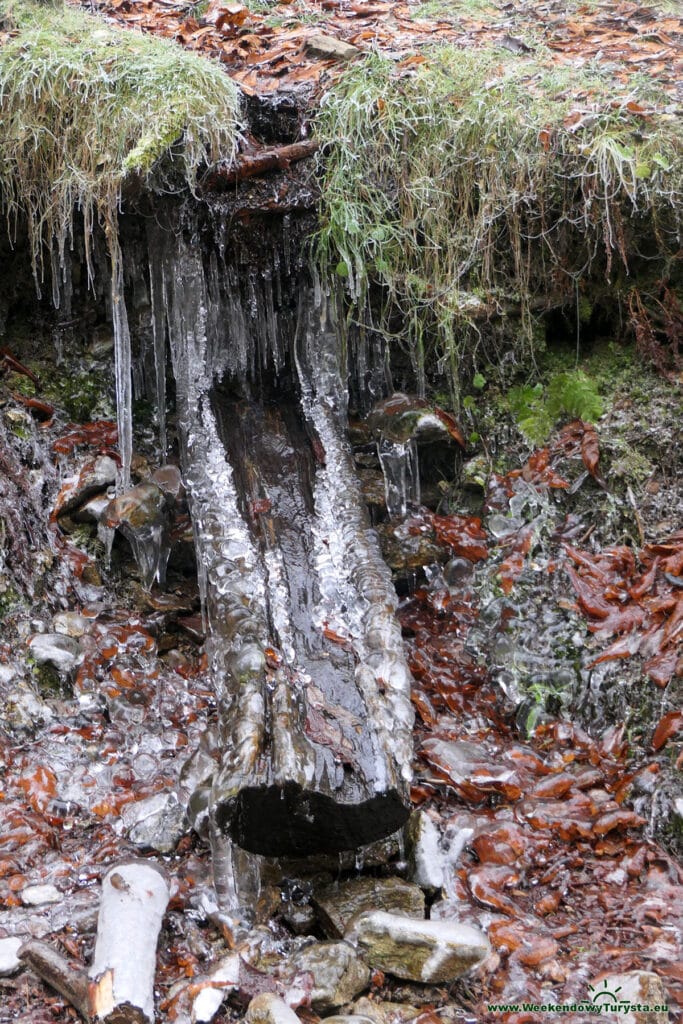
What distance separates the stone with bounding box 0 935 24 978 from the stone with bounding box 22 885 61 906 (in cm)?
17

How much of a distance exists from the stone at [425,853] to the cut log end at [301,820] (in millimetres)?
228

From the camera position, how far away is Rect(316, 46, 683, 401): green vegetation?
3.78 m

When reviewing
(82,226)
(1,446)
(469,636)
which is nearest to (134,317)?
(82,226)

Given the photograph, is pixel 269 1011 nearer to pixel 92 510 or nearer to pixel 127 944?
pixel 127 944

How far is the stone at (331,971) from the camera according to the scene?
223 centimetres

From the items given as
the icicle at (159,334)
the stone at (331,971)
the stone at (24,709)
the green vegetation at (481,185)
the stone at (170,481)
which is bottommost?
the stone at (331,971)

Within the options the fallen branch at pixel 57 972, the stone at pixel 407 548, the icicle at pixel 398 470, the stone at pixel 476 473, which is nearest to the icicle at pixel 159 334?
the icicle at pixel 398 470

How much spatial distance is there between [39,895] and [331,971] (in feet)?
3.13

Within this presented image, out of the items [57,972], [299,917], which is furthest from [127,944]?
[299,917]

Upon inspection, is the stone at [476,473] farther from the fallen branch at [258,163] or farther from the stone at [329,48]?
the stone at [329,48]

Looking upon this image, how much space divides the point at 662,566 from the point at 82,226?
3238mm

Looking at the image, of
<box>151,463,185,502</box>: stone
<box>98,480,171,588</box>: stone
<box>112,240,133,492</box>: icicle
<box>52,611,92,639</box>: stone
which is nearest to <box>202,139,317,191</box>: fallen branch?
<box>112,240,133,492</box>: icicle

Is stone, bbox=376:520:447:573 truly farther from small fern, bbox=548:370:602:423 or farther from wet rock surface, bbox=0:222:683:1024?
small fern, bbox=548:370:602:423

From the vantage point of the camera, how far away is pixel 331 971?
229 cm
